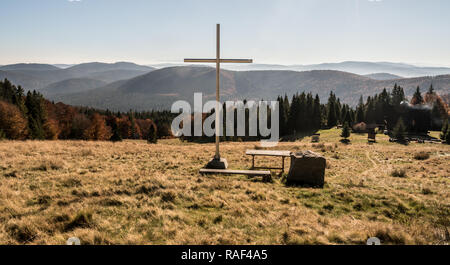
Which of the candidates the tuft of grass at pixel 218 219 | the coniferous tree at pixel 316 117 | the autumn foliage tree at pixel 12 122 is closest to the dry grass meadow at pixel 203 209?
the tuft of grass at pixel 218 219

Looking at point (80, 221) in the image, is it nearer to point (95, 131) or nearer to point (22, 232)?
point (22, 232)

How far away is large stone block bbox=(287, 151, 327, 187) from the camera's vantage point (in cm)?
1152

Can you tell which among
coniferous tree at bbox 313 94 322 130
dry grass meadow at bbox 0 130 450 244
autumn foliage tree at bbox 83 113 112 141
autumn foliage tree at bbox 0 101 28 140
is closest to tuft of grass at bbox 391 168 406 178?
dry grass meadow at bbox 0 130 450 244

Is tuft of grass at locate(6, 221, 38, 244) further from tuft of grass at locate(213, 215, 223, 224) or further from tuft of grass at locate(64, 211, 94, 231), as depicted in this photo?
tuft of grass at locate(213, 215, 223, 224)

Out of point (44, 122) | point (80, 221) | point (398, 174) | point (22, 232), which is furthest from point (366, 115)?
point (44, 122)

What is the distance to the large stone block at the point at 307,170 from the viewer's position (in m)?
11.5

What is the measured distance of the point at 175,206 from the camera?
25.7 feet

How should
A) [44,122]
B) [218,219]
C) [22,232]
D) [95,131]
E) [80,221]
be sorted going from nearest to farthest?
[22,232] < [80,221] < [218,219] < [44,122] < [95,131]

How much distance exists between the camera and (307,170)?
38.2 ft

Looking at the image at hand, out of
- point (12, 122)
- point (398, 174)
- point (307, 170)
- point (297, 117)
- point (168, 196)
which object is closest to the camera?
point (168, 196)
